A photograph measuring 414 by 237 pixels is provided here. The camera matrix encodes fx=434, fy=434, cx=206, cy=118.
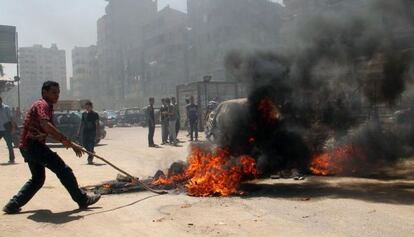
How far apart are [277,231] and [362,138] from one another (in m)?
6.51

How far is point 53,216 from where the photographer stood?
600 centimetres

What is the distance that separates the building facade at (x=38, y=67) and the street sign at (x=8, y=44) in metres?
86.7

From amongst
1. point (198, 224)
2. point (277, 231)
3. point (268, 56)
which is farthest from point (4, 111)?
point (277, 231)

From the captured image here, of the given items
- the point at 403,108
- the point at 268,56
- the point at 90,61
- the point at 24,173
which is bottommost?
the point at 24,173

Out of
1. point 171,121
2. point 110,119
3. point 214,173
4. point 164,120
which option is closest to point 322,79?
point 214,173

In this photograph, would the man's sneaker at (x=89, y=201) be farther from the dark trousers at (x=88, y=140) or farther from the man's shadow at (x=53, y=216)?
the dark trousers at (x=88, y=140)

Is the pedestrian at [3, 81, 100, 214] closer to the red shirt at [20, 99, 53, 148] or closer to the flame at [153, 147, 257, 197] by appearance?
the red shirt at [20, 99, 53, 148]

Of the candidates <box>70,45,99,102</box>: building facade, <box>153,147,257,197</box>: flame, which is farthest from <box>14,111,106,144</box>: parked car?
<box>70,45,99,102</box>: building facade

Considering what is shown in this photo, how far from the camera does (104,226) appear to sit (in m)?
5.32

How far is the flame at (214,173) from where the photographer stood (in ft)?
22.8

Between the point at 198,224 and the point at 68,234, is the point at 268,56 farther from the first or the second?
the point at 68,234

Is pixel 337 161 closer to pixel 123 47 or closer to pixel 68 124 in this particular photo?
pixel 68 124

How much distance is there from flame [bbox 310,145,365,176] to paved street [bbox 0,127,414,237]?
A: 2.45 feet

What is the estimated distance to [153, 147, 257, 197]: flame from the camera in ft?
22.8
